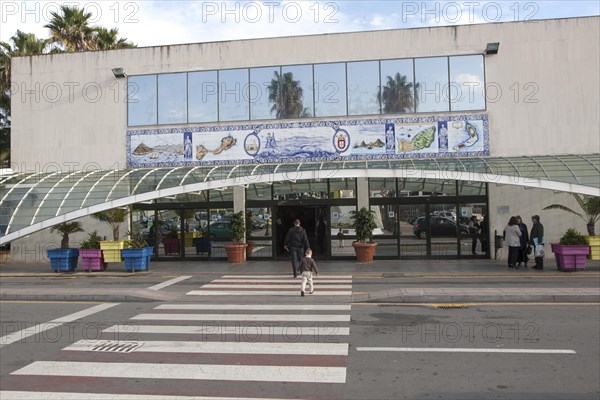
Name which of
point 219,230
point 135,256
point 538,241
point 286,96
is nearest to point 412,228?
point 538,241

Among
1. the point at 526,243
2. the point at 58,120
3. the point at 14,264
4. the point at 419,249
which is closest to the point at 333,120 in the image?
the point at 419,249

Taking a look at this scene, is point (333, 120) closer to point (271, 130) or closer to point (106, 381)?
point (271, 130)

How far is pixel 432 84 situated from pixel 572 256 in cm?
855

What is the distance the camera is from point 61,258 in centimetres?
1873

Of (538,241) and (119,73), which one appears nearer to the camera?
(538,241)

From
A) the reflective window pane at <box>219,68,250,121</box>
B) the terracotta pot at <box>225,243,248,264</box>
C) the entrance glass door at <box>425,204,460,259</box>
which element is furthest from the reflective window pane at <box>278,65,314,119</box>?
the entrance glass door at <box>425,204,460,259</box>

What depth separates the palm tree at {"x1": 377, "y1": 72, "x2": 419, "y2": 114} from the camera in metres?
21.6

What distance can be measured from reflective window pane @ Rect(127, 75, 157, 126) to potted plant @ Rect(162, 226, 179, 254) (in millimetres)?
4752

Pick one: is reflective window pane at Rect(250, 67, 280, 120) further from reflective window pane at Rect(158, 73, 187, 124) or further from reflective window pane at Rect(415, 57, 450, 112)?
reflective window pane at Rect(415, 57, 450, 112)

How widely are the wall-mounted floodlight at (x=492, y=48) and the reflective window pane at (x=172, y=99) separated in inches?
488

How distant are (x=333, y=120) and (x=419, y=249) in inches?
243

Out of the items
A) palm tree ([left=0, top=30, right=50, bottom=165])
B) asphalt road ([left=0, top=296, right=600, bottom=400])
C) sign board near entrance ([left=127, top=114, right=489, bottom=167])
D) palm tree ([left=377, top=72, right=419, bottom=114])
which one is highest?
palm tree ([left=0, top=30, right=50, bottom=165])

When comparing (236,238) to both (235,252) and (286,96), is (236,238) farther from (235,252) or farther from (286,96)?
(286,96)

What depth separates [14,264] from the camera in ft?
73.5
